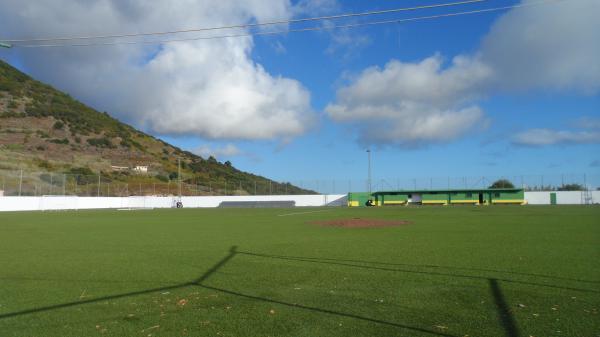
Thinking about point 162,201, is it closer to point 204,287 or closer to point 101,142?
point 101,142

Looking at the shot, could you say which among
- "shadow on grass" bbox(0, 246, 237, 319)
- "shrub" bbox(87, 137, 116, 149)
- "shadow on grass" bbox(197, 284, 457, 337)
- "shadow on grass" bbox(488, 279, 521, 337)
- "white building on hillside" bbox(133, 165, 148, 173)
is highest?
"shrub" bbox(87, 137, 116, 149)

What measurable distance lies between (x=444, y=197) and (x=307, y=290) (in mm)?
63568

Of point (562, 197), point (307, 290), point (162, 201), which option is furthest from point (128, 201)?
point (307, 290)

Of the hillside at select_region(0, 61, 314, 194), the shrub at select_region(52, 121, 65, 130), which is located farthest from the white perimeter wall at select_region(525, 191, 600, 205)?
the shrub at select_region(52, 121, 65, 130)

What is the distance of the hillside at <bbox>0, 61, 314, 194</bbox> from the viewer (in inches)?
3072

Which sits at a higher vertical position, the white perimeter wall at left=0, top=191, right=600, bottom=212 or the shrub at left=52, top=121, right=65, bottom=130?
the shrub at left=52, top=121, right=65, bottom=130

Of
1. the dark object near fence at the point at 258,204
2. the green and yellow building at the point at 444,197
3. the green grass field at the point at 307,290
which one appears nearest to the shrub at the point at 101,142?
the dark object near fence at the point at 258,204

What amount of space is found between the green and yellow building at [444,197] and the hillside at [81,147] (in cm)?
1592

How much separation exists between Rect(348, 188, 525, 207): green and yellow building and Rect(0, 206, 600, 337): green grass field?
177ft

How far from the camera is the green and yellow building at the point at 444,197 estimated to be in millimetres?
65125

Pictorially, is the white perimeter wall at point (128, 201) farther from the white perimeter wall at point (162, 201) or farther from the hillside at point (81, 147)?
the hillside at point (81, 147)

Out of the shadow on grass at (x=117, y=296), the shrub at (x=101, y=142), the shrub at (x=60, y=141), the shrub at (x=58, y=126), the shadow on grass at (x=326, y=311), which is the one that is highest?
the shrub at (x=58, y=126)

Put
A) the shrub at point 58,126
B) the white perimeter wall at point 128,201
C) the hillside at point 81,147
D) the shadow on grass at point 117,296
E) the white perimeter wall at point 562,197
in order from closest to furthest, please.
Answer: the shadow on grass at point 117,296
the white perimeter wall at point 128,201
the white perimeter wall at point 562,197
the hillside at point 81,147
the shrub at point 58,126

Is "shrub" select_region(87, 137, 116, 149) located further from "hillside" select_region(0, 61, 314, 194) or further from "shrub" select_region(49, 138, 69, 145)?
"shrub" select_region(49, 138, 69, 145)
